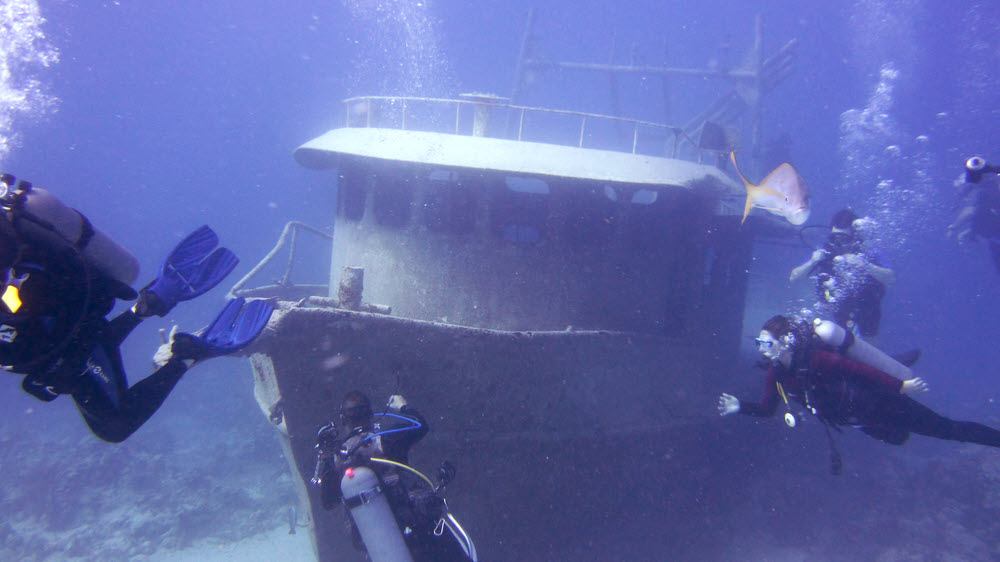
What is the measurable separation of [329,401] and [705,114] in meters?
15.1

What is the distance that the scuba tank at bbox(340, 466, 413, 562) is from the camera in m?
3.25

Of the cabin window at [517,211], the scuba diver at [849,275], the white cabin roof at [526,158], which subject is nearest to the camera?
the white cabin roof at [526,158]

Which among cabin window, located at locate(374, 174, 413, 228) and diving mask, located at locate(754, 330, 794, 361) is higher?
cabin window, located at locate(374, 174, 413, 228)

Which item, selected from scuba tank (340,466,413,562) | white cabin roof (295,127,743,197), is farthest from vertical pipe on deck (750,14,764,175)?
scuba tank (340,466,413,562)

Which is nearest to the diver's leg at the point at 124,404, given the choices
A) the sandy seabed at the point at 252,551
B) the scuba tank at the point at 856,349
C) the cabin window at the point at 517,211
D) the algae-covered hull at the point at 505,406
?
the algae-covered hull at the point at 505,406

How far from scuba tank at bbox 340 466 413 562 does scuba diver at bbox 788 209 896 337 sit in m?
7.17

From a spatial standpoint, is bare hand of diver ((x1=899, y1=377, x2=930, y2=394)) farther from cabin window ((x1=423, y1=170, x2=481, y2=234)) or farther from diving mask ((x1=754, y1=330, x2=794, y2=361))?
cabin window ((x1=423, y1=170, x2=481, y2=234))

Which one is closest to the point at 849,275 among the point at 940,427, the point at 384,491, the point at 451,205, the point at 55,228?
the point at 940,427

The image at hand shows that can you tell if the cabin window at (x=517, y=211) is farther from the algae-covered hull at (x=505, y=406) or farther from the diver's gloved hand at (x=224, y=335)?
the diver's gloved hand at (x=224, y=335)

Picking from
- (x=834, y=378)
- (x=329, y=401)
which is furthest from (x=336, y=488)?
(x=834, y=378)

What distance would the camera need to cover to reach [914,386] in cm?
423

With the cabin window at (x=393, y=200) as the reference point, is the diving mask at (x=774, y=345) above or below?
below

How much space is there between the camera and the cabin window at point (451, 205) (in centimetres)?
597

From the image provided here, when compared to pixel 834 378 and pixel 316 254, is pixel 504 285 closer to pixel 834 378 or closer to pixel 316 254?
pixel 834 378
